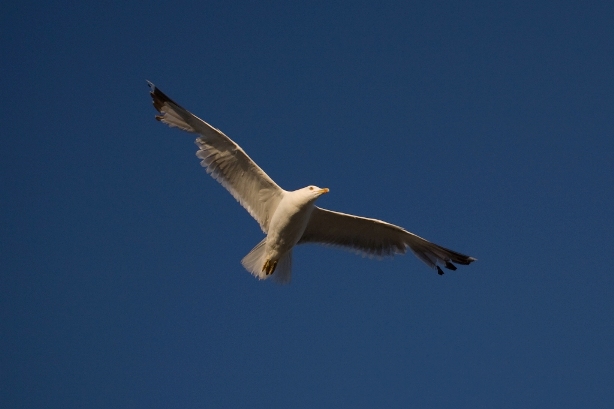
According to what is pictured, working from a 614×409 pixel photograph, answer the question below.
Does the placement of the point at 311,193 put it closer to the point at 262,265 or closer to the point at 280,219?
the point at 280,219

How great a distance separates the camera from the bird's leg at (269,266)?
13203 mm

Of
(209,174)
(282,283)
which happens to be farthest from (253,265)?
(209,174)

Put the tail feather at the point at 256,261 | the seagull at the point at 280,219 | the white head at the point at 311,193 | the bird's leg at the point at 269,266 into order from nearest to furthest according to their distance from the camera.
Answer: the white head at the point at 311,193 < the seagull at the point at 280,219 < the bird's leg at the point at 269,266 < the tail feather at the point at 256,261

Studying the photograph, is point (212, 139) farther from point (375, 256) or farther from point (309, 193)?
point (375, 256)

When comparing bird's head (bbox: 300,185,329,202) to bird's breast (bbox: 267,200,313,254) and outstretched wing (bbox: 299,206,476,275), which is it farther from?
outstretched wing (bbox: 299,206,476,275)

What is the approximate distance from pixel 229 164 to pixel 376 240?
269 cm

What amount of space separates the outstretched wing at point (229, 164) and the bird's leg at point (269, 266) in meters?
0.45

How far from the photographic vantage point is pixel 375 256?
14.2 metres

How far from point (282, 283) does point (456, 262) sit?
2803 mm

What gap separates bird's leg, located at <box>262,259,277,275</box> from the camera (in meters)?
13.2

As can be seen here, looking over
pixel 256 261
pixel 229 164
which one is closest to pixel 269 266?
pixel 256 261

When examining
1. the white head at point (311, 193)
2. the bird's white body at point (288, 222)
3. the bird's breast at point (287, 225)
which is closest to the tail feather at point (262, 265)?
the bird's white body at point (288, 222)

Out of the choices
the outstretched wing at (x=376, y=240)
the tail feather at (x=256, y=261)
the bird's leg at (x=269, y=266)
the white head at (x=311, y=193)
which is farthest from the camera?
the outstretched wing at (x=376, y=240)

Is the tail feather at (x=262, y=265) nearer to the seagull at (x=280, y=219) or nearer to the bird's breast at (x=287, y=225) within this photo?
the seagull at (x=280, y=219)
